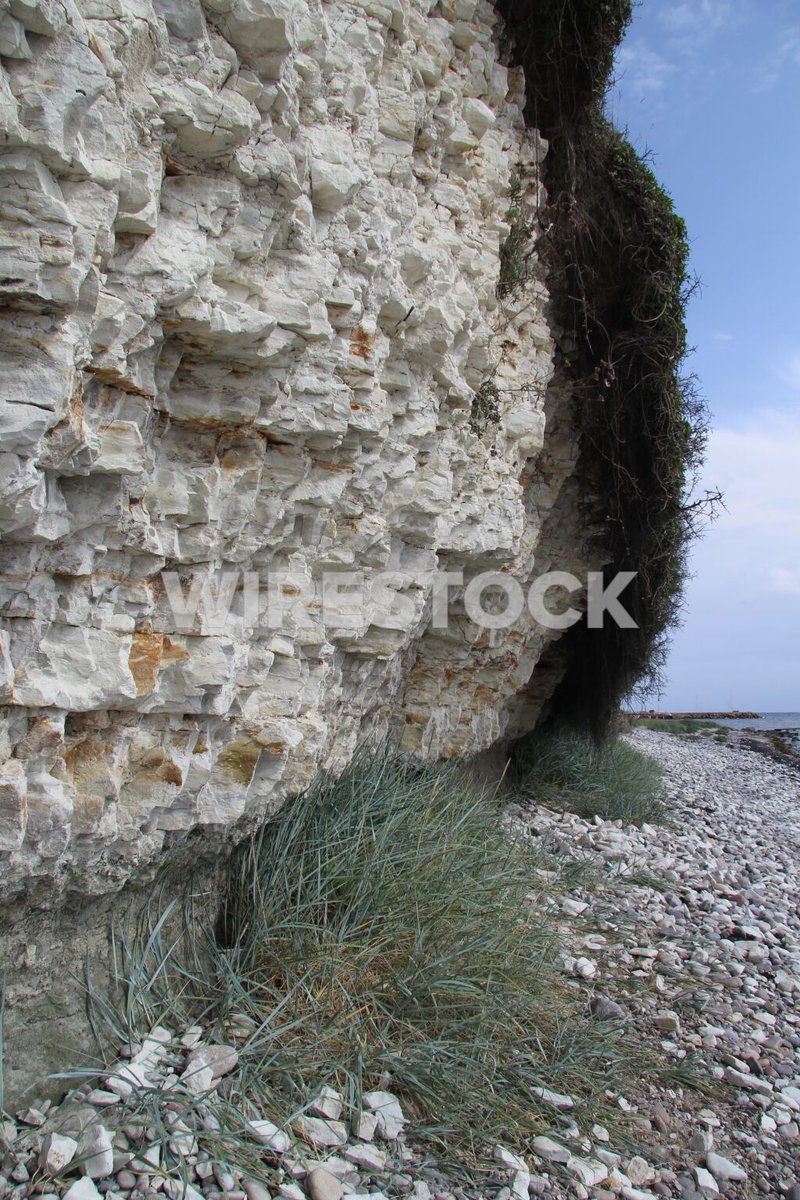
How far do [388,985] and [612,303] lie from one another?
4984mm

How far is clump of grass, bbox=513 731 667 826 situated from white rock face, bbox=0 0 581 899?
13.3ft

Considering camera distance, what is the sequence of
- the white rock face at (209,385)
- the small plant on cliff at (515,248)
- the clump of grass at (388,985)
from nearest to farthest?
the white rock face at (209,385) < the clump of grass at (388,985) < the small plant on cliff at (515,248)

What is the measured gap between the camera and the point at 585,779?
7777 millimetres

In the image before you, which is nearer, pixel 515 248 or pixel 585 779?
pixel 515 248

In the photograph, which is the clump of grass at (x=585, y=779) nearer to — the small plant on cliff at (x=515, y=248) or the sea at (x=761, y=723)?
the small plant on cliff at (x=515, y=248)

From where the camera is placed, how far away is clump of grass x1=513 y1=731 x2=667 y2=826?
290 inches

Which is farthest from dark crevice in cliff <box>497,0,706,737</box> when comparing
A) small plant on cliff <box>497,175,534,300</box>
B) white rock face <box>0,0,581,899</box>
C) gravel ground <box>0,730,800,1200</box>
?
gravel ground <box>0,730,800,1200</box>

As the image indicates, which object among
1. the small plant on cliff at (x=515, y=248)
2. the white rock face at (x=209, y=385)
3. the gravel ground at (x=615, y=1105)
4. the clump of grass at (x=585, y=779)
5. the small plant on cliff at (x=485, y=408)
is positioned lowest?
the gravel ground at (x=615, y=1105)

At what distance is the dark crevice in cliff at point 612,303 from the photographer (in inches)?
192

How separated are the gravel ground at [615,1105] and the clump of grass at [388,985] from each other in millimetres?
91

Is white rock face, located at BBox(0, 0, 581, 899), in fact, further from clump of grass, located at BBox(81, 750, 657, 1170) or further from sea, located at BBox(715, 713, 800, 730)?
sea, located at BBox(715, 713, 800, 730)

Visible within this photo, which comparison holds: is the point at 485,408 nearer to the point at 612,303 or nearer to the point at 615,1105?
the point at 612,303

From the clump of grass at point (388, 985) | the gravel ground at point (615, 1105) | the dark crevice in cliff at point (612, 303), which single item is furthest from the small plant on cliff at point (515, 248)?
the gravel ground at point (615, 1105)

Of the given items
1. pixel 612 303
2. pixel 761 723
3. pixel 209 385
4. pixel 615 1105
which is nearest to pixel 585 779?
pixel 612 303
